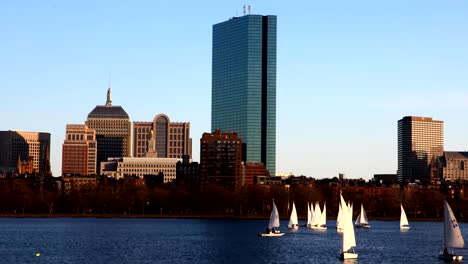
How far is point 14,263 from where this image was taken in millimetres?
108812

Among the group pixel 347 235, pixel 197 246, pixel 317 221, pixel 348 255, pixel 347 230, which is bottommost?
pixel 197 246

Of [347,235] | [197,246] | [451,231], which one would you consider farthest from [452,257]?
[197,246]

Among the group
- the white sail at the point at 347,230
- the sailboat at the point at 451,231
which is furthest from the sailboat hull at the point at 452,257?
the white sail at the point at 347,230

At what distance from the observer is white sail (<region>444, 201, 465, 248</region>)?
10362cm

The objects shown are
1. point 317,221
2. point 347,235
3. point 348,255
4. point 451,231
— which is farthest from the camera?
point 317,221

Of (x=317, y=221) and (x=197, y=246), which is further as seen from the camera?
(x=317, y=221)

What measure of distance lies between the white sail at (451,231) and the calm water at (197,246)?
11414 millimetres

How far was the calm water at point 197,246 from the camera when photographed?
385 feet

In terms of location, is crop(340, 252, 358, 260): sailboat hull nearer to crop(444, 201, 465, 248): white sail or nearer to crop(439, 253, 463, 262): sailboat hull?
crop(439, 253, 463, 262): sailboat hull

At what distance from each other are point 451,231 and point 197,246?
4562 centimetres

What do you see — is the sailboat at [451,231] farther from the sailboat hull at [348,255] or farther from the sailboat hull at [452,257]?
the sailboat hull at [348,255]

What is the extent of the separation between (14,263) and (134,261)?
13.2m

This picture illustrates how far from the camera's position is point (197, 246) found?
14025 centimetres

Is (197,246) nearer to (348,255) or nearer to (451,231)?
(348,255)
